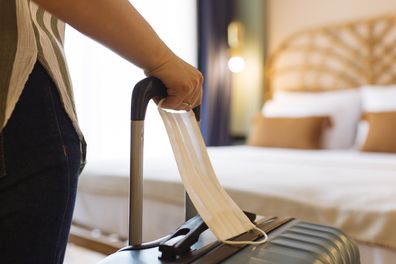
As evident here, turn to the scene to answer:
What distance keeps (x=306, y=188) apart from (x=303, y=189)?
11mm

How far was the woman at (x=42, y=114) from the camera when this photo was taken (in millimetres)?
494

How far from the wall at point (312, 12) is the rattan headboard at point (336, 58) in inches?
2.7

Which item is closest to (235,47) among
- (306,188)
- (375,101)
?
(375,101)

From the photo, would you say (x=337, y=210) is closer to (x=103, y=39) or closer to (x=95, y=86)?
(x=103, y=39)

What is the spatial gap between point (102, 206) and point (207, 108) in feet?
6.01

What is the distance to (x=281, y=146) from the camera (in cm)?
248

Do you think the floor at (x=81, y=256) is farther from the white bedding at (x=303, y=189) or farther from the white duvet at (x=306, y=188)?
the white duvet at (x=306, y=188)

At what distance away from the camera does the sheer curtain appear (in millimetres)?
2297

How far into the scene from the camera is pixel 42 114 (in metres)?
0.53

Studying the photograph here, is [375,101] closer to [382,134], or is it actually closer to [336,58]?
[382,134]

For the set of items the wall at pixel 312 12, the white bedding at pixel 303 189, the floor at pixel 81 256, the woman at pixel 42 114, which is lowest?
the floor at pixel 81 256

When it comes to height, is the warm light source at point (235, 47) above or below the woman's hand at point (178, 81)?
above

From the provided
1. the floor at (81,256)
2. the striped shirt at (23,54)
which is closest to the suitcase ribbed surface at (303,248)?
the striped shirt at (23,54)

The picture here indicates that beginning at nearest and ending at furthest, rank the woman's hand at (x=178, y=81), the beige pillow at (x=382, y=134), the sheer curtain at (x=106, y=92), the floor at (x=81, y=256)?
the woman's hand at (x=178, y=81) → the floor at (x=81, y=256) → the beige pillow at (x=382, y=134) → the sheer curtain at (x=106, y=92)
